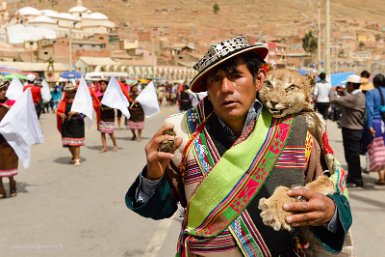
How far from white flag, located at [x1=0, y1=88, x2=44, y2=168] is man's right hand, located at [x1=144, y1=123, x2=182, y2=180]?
6138mm

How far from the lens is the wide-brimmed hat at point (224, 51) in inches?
78.5

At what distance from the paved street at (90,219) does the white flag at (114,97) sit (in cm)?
277

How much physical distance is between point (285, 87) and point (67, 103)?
928cm

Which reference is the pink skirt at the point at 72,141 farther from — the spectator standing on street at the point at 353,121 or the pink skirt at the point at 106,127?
the spectator standing on street at the point at 353,121

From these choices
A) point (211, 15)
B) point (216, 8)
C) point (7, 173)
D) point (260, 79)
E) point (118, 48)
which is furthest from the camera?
point (216, 8)

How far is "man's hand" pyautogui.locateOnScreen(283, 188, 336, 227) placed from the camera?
1.74m

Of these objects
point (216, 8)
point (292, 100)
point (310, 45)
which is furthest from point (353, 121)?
point (216, 8)

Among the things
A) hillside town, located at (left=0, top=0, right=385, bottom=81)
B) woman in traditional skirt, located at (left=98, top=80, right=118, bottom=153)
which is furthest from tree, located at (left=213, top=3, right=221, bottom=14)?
woman in traditional skirt, located at (left=98, top=80, right=118, bottom=153)

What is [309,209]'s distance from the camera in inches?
69.6

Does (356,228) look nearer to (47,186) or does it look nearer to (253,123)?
(253,123)

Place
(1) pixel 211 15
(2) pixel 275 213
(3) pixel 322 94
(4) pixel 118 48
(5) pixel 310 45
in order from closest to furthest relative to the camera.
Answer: (2) pixel 275 213
(3) pixel 322 94
(4) pixel 118 48
(5) pixel 310 45
(1) pixel 211 15

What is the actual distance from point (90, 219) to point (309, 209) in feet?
15.4

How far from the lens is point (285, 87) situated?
6.65 feet

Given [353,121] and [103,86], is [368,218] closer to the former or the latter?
[353,121]
